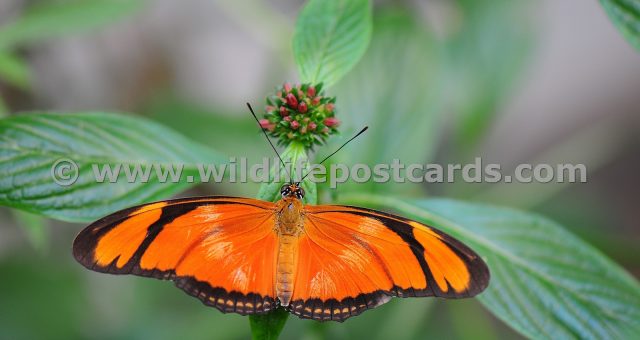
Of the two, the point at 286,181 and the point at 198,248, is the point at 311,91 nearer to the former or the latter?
the point at 286,181

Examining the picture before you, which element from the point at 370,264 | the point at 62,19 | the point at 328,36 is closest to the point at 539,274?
the point at 370,264

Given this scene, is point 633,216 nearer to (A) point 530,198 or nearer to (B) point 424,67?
(A) point 530,198

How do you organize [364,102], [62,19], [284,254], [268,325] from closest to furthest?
[268,325] → [284,254] → [364,102] → [62,19]

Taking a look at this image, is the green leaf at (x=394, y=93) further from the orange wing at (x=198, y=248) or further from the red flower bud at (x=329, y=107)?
the orange wing at (x=198, y=248)

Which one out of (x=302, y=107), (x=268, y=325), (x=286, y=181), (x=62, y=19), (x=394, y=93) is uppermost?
(x=62, y=19)

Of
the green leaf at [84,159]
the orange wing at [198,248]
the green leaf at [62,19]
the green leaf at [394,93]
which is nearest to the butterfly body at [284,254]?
the orange wing at [198,248]
